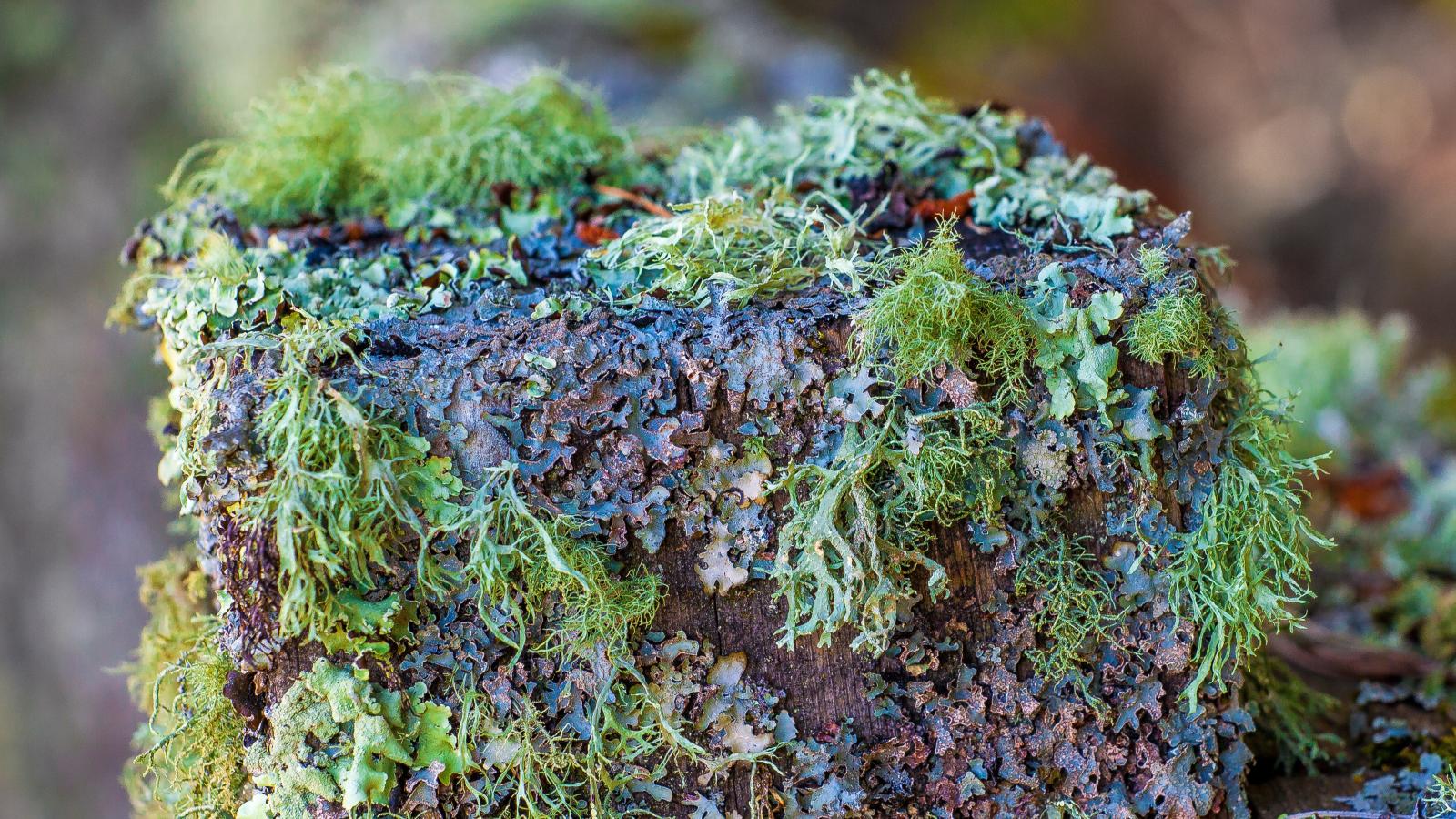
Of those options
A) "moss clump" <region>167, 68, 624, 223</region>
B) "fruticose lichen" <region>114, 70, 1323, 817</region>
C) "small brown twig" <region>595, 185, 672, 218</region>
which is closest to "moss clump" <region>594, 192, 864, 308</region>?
"fruticose lichen" <region>114, 70, 1323, 817</region>

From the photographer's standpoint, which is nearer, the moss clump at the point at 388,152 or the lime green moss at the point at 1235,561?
the lime green moss at the point at 1235,561

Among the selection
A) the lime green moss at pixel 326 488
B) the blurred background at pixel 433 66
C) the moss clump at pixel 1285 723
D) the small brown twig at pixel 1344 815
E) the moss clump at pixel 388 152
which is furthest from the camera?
the blurred background at pixel 433 66

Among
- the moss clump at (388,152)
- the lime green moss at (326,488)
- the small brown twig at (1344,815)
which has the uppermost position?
the moss clump at (388,152)

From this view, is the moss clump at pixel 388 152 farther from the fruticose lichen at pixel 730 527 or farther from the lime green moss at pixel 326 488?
the lime green moss at pixel 326 488

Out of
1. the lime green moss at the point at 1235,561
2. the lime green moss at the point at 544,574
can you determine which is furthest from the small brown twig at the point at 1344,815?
the lime green moss at the point at 544,574

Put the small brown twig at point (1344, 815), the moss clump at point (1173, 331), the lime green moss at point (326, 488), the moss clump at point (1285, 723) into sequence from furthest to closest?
the moss clump at point (1285, 723) → the small brown twig at point (1344, 815) → the moss clump at point (1173, 331) → the lime green moss at point (326, 488)

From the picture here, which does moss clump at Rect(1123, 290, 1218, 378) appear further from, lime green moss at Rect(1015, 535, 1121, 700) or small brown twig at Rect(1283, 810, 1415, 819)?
small brown twig at Rect(1283, 810, 1415, 819)
